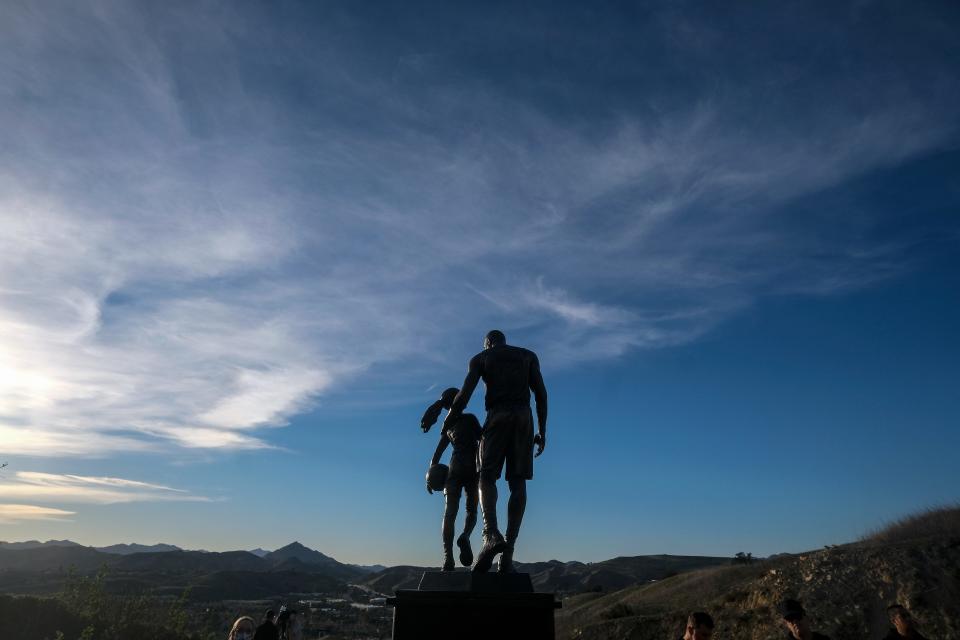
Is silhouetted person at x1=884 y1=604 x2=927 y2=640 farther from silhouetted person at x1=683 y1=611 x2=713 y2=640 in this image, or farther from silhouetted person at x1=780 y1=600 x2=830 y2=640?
silhouetted person at x1=683 y1=611 x2=713 y2=640

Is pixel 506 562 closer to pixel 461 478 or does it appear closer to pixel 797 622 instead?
pixel 461 478

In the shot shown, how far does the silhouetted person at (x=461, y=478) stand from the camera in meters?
8.09

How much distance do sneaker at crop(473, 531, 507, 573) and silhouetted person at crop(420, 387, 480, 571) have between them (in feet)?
3.26

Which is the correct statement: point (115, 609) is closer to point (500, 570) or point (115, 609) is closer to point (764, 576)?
point (500, 570)

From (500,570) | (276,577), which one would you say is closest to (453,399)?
(500,570)

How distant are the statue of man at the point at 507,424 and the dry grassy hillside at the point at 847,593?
18869mm

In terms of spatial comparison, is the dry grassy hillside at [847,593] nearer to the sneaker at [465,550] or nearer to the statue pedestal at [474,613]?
the sneaker at [465,550]

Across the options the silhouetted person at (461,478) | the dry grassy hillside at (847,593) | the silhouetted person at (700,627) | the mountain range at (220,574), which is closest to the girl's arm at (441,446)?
the silhouetted person at (461,478)

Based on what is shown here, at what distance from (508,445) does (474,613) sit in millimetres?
1976

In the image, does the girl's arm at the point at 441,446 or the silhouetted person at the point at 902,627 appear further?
the girl's arm at the point at 441,446

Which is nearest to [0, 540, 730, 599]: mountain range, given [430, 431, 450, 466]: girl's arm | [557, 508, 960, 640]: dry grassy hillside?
[557, 508, 960, 640]: dry grassy hillside

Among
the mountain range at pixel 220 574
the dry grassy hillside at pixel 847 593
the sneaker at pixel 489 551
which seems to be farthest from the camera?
the mountain range at pixel 220 574

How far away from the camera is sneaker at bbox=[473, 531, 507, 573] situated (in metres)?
6.91

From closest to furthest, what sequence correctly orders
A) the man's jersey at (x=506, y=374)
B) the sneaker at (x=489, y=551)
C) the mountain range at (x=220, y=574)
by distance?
1. the sneaker at (x=489, y=551)
2. the man's jersey at (x=506, y=374)
3. the mountain range at (x=220, y=574)
